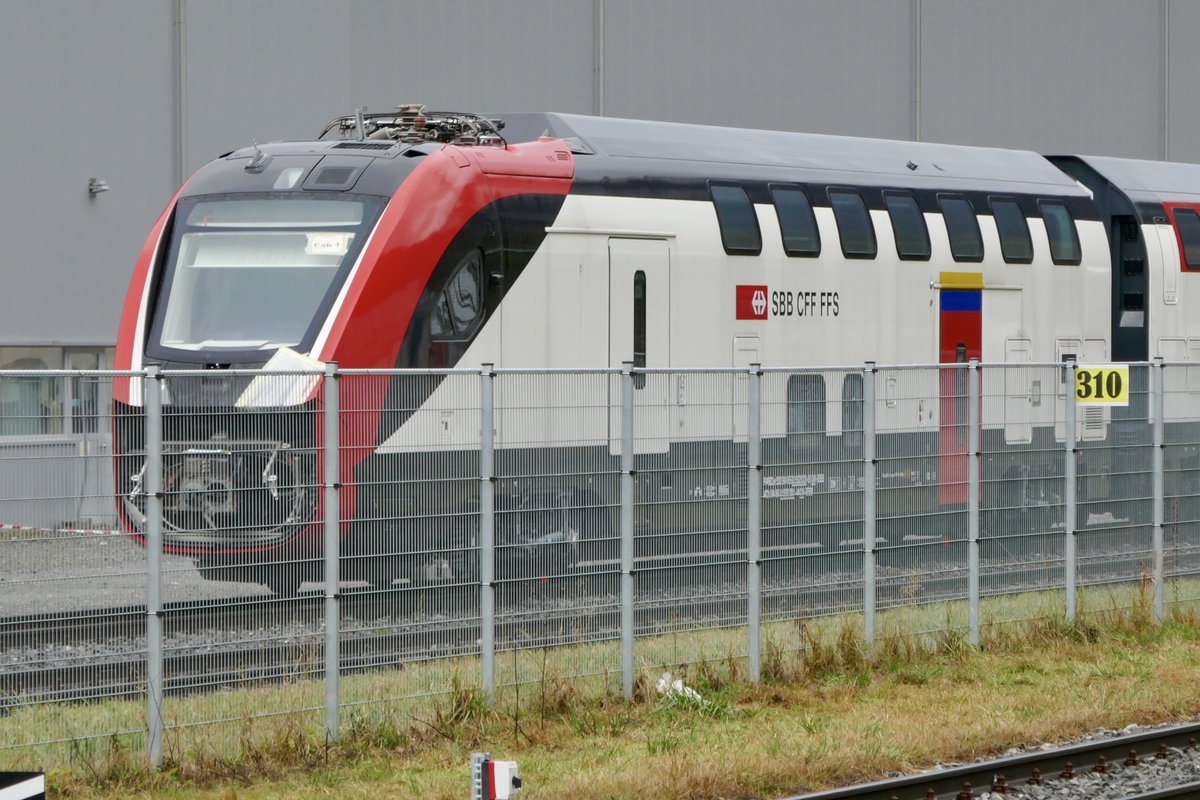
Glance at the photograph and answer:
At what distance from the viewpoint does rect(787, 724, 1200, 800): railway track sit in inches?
353

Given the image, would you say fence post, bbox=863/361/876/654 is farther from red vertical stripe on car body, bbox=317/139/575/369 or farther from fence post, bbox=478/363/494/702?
red vertical stripe on car body, bbox=317/139/575/369

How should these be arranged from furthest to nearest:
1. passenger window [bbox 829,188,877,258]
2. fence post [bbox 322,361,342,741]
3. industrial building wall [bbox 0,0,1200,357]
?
industrial building wall [bbox 0,0,1200,357], passenger window [bbox 829,188,877,258], fence post [bbox 322,361,342,741]

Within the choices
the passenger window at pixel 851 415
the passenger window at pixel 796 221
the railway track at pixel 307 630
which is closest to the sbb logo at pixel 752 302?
the passenger window at pixel 796 221

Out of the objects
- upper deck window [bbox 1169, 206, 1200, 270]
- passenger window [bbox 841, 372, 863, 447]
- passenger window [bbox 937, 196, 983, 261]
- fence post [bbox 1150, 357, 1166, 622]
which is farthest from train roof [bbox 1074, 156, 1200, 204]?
passenger window [bbox 841, 372, 863, 447]

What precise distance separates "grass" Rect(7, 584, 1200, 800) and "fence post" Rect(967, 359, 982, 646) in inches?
7.9

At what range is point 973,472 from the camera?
42.9 feet

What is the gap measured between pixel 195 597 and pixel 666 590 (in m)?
3.26

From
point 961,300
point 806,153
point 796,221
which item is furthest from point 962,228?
point 796,221

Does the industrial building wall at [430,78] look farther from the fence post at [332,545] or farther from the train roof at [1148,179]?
the fence post at [332,545]

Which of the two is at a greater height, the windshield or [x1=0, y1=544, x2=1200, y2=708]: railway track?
the windshield

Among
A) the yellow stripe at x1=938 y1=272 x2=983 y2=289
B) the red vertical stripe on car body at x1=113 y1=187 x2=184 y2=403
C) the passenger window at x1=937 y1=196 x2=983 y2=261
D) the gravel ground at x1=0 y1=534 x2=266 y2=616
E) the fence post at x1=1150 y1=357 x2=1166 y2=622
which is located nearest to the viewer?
the gravel ground at x1=0 y1=534 x2=266 y2=616

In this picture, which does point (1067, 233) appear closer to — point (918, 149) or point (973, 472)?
point (918, 149)

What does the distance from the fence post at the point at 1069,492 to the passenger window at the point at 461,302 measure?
4838mm

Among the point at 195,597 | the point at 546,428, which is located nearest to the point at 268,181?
the point at 546,428
